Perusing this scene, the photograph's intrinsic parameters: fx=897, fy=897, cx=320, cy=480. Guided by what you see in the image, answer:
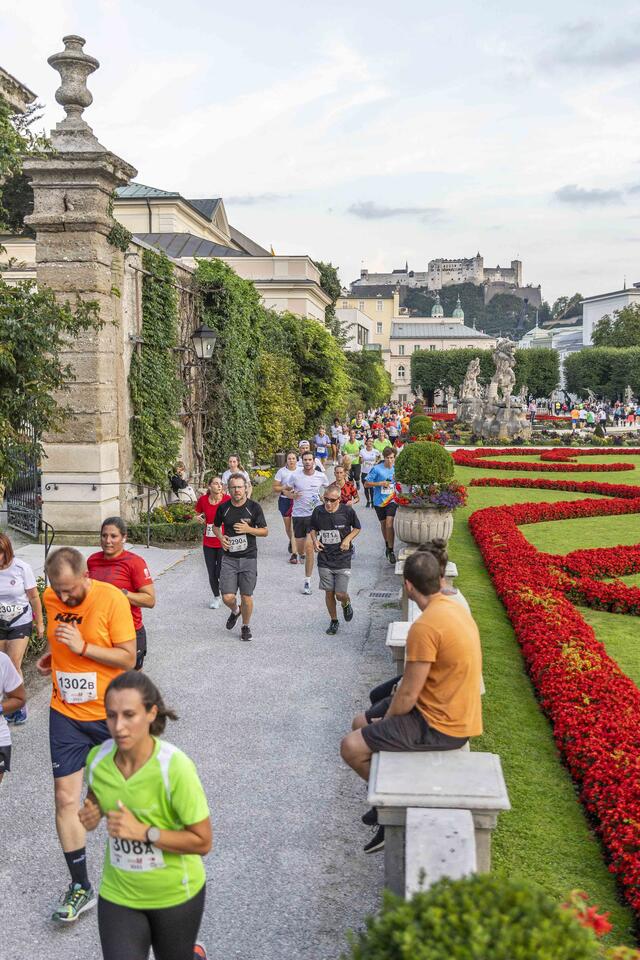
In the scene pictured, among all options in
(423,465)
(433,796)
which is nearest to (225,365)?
(423,465)

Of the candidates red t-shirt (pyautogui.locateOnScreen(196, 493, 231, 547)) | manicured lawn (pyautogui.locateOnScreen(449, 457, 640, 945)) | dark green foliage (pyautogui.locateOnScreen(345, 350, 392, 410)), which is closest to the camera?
manicured lawn (pyautogui.locateOnScreen(449, 457, 640, 945))

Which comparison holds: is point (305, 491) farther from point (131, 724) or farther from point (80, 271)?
point (131, 724)

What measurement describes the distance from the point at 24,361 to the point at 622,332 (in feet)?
298

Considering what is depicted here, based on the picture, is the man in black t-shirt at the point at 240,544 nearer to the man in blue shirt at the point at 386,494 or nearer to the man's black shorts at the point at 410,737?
the man in blue shirt at the point at 386,494

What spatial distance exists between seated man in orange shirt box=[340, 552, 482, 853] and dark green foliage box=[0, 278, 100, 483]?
4.28m

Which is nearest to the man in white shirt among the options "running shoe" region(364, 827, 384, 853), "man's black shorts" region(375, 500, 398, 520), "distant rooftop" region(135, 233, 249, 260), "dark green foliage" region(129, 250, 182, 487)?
"man's black shorts" region(375, 500, 398, 520)

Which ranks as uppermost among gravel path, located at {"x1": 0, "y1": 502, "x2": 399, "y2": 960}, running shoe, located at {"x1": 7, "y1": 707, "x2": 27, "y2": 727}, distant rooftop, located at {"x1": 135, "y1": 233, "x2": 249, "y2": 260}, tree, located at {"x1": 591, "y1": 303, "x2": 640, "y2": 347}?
tree, located at {"x1": 591, "y1": 303, "x2": 640, "y2": 347}

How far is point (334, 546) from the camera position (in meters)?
10.0

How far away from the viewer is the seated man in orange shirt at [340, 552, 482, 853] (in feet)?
14.5

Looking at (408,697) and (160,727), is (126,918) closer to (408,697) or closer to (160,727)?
(160,727)

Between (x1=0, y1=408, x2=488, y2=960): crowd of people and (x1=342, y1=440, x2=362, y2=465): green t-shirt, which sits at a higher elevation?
(x1=342, y1=440, x2=362, y2=465): green t-shirt

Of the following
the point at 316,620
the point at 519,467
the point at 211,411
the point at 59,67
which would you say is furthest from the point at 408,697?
the point at 519,467

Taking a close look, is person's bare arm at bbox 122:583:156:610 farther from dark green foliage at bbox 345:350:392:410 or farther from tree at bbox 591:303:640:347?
tree at bbox 591:303:640:347

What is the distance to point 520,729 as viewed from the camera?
688 cm
